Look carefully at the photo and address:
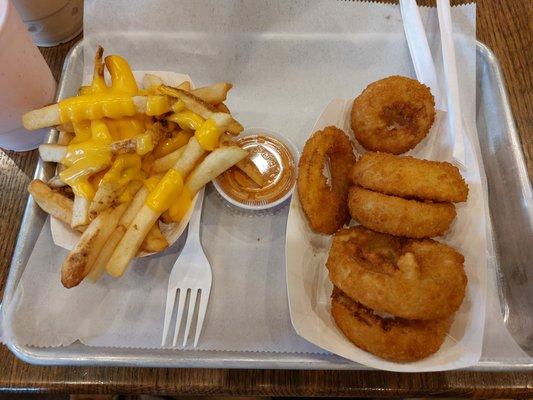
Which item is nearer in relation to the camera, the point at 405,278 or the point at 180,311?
the point at 405,278

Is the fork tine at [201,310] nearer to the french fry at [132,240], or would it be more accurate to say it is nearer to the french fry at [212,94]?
the french fry at [132,240]

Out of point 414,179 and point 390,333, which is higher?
point 414,179

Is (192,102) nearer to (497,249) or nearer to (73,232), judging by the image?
(73,232)

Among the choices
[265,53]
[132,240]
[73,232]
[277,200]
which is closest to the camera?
[132,240]

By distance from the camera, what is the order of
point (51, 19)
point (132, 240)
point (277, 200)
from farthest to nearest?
point (51, 19) < point (277, 200) < point (132, 240)

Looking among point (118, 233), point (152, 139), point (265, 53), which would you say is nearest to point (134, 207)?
point (118, 233)

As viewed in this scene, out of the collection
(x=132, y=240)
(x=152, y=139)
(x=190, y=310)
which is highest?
(x=152, y=139)
